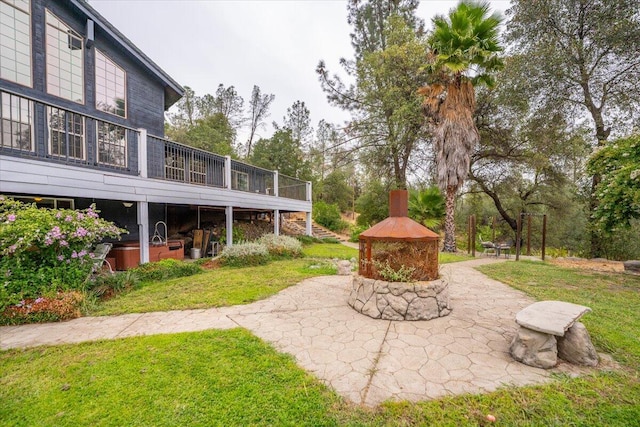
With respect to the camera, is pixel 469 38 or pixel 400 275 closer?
pixel 400 275

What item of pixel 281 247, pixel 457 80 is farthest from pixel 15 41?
pixel 457 80

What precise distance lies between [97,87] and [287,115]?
790 inches

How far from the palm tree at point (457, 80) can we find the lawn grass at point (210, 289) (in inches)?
290

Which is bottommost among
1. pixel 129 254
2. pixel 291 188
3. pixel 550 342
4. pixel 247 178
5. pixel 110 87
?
pixel 550 342

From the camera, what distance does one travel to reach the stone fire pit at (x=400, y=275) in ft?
13.2

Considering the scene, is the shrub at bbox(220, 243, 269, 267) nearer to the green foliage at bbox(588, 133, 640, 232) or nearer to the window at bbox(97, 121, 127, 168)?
the window at bbox(97, 121, 127, 168)

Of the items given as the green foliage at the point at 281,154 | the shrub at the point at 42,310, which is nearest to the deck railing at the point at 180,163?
the shrub at the point at 42,310

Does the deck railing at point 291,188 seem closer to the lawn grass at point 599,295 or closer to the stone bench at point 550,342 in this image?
the lawn grass at point 599,295

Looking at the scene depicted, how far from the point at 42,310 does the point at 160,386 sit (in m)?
3.15

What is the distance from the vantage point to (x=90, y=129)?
20.3 ft

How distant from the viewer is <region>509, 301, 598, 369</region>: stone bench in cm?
275

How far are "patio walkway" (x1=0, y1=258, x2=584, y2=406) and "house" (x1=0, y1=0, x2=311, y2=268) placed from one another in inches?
120

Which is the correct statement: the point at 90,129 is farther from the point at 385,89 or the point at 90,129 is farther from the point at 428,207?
the point at 428,207

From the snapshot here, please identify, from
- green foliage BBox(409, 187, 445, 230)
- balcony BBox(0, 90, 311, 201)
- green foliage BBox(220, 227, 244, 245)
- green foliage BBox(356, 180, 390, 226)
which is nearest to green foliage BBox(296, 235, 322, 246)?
green foliage BBox(220, 227, 244, 245)
